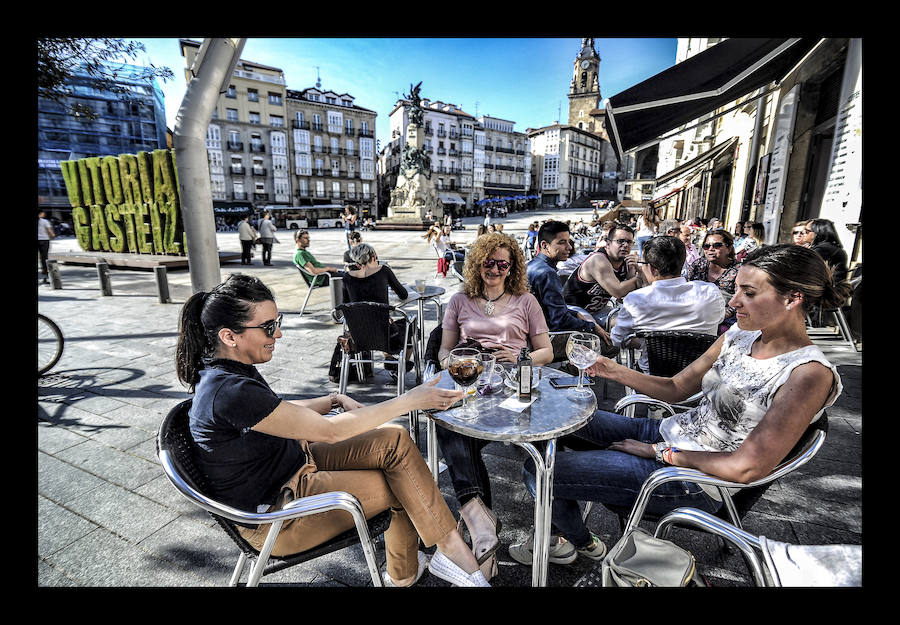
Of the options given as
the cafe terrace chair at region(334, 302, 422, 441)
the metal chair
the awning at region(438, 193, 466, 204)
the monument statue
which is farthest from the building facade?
the metal chair

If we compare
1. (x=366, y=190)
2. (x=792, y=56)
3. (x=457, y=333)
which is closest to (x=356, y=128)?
(x=366, y=190)

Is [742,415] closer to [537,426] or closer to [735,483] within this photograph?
[735,483]

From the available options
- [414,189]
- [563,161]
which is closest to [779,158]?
[414,189]

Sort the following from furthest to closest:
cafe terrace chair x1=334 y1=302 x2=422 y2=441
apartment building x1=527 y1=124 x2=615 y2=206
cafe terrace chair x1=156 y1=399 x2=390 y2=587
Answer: apartment building x1=527 y1=124 x2=615 y2=206, cafe terrace chair x1=334 y1=302 x2=422 y2=441, cafe terrace chair x1=156 y1=399 x2=390 y2=587

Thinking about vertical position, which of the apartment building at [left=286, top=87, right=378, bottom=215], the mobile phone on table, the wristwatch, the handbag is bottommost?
the handbag

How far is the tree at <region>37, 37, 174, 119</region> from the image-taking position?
12.6 ft

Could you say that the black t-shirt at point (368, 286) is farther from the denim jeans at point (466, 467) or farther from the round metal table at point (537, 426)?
the round metal table at point (537, 426)

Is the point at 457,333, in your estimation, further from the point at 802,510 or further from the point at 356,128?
the point at 356,128

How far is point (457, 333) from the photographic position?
2.75 m

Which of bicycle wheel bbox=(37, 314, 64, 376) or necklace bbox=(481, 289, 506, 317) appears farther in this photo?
bicycle wheel bbox=(37, 314, 64, 376)

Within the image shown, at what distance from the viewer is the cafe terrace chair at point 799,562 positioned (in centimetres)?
97

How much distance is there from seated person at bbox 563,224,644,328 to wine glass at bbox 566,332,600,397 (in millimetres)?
2388

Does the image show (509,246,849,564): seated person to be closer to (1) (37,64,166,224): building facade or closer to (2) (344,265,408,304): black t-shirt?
(2) (344,265,408,304): black t-shirt

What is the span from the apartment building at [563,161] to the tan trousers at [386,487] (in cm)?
7324
